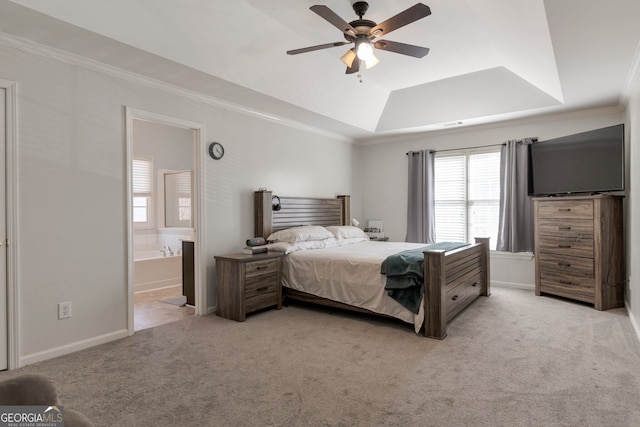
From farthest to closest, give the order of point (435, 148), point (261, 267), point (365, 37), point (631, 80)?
1. point (435, 148)
2. point (261, 267)
3. point (631, 80)
4. point (365, 37)

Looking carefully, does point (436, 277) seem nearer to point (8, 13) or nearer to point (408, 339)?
point (408, 339)

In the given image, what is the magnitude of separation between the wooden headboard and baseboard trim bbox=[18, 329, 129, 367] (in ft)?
6.30

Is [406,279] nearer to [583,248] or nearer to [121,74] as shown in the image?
[583,248]

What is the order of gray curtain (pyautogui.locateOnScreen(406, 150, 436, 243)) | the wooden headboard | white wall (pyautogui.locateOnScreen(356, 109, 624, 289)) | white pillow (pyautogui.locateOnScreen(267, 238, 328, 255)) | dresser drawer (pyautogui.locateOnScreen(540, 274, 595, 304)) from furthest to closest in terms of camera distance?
gray curtain (pyautogui.locateOnScreen(406, 150, 436, 243))
white wall (pyautogui.locateOnScreen(356, 109, 624, 289))
the wooden headboard
white pillow (pyautogui.locateOnScreen(267, 238, 328, 255))
dresser drawer (pyautogui.locateOnScreen(540, 274, 595, 304))

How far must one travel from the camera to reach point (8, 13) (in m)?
2.39

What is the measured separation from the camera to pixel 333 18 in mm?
2602

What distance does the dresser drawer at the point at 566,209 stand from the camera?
13.9ft

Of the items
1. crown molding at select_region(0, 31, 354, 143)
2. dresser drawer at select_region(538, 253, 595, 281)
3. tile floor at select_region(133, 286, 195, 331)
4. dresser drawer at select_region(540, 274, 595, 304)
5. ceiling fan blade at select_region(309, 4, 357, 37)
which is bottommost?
tile floor at select_region(133, 286, 195, 331)

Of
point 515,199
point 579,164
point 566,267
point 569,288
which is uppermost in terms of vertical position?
point 579,164

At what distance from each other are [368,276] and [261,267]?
119 cm

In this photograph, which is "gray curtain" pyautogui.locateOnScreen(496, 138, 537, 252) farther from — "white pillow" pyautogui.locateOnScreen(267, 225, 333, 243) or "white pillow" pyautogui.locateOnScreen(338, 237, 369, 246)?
"white pillow" pyautogui.locateOnScreen(267, 225, 333, 243)

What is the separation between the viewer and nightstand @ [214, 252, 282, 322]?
12.6ft

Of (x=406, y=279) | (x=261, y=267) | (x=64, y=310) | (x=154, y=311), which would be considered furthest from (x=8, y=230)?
(x=406, y=279)

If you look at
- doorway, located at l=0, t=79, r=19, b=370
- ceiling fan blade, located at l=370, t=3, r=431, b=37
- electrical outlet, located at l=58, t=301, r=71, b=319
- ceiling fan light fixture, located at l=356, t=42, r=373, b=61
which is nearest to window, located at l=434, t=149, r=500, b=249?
ceiling fan light fixture, located at l=356, t=42, r=373, b=61
